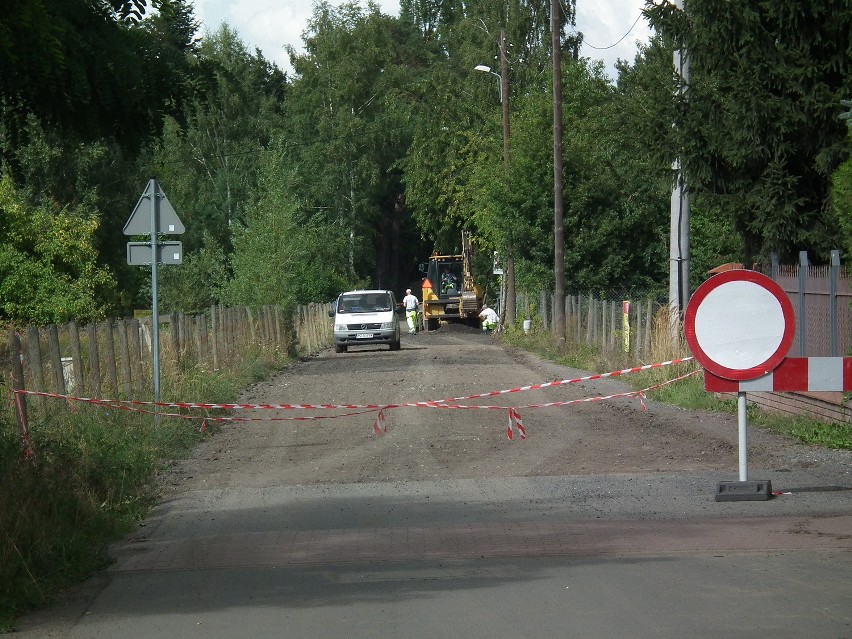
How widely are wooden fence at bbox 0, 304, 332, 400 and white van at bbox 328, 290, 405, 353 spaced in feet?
15.1

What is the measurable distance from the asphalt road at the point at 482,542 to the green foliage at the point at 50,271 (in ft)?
99.8

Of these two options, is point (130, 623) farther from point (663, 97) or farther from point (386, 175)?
point (386, 175)

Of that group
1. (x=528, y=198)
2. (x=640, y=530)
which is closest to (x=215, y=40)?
(x=528, y=198)

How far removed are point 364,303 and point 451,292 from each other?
2158cm

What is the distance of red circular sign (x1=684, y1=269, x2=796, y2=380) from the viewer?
9727mm

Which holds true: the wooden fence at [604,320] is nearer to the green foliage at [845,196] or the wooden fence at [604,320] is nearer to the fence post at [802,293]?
the fence post at [802,293]

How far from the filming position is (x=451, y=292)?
61500 millimetres

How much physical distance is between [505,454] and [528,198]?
2524cm

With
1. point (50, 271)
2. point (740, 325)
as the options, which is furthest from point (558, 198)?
point (740, 325)

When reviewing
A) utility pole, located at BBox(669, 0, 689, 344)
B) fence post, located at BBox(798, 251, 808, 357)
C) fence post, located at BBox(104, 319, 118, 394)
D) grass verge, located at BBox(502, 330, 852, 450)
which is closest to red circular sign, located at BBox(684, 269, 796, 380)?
grass verge, located at BBox(502, 330, 852, 450)

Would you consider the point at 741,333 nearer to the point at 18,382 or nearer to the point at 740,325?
the point at 740,325

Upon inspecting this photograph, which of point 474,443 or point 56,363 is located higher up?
point 56,363

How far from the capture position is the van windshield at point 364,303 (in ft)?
131

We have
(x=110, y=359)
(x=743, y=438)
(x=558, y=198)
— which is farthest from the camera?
(x=558, y=198)
